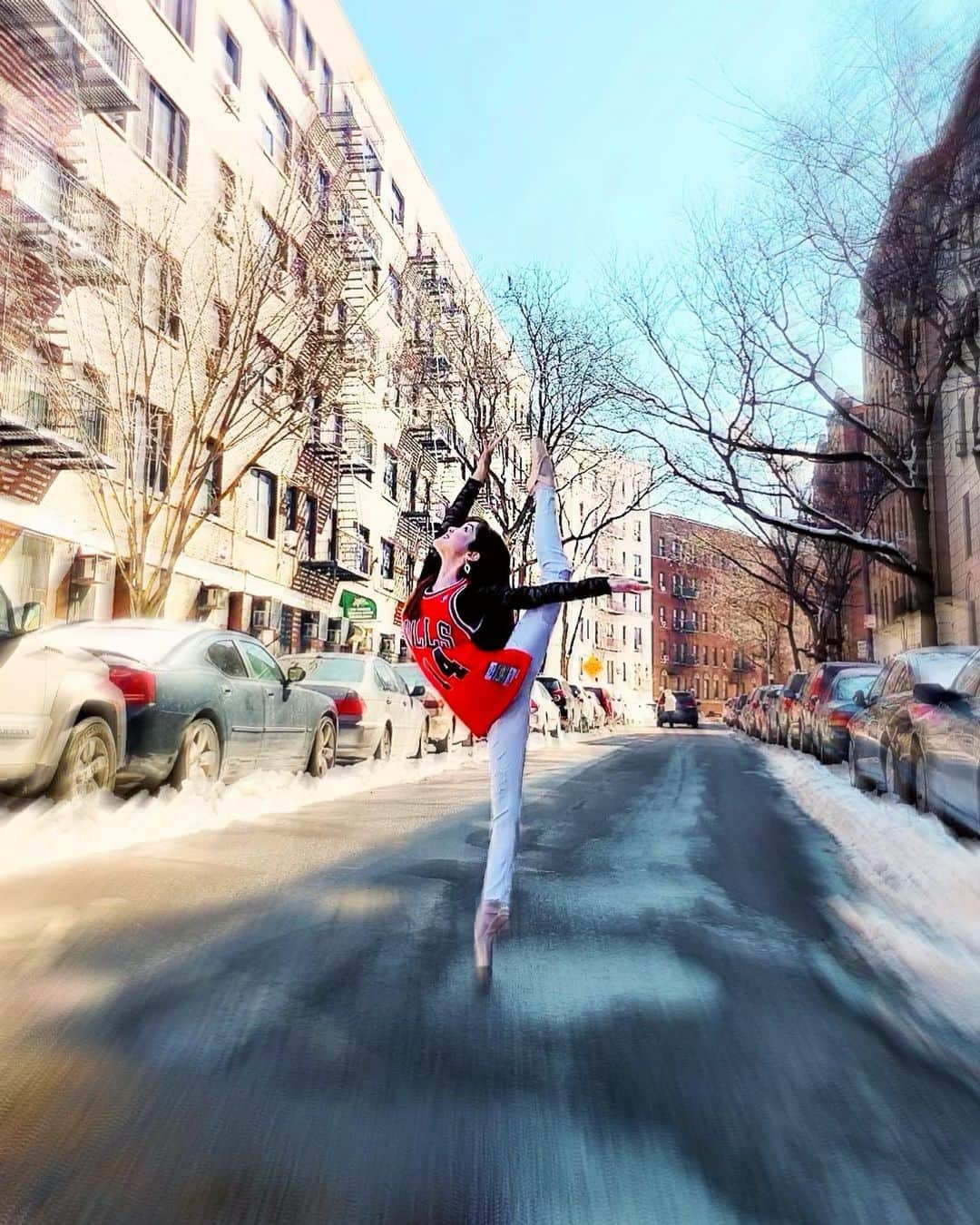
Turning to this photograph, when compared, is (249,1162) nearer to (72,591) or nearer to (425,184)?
(72,591)

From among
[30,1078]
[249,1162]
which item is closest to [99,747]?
[30,1078]

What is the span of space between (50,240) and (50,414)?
8.51ft

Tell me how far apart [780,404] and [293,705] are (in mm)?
14972

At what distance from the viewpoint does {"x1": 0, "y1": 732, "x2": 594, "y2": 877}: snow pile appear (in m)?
6.65

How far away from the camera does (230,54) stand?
2659 centimetres

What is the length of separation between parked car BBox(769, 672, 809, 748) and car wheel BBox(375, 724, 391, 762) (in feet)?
30.1

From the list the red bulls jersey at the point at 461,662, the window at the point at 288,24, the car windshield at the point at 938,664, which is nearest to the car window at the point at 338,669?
the car windshield at the point at 938,664

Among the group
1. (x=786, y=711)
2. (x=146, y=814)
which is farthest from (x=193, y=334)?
(x=786, y=711)

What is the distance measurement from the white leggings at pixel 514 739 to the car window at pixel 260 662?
6451 mm

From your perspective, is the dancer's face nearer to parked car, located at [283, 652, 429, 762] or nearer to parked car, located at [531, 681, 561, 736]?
parked car, located at [283, 652, 429, 762]

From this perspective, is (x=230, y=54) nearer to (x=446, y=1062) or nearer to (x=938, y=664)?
(x=938, y=664)

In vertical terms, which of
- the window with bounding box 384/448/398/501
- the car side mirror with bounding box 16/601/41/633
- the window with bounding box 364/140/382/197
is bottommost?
the car side mirror with bounding box 16/601/41/633

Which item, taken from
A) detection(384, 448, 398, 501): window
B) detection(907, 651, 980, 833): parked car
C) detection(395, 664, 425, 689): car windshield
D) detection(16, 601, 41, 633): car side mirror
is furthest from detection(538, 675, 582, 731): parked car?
detection(16, 601, 41, 633): car side mirror

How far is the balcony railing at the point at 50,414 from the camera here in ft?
56.5
